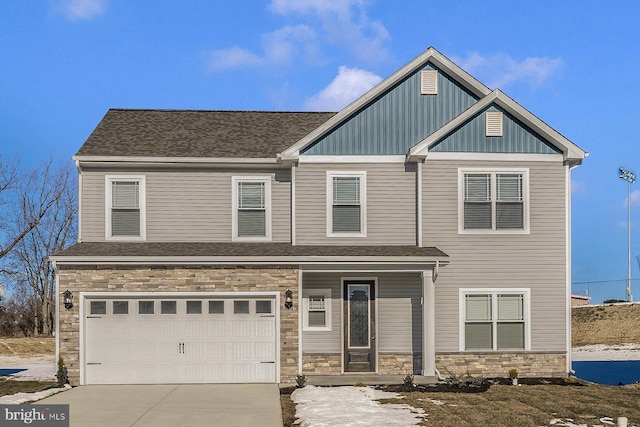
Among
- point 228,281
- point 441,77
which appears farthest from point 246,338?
point 441,77

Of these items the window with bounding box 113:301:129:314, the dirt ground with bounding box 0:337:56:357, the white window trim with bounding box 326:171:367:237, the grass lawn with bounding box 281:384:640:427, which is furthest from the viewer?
the dirt ground with bounding box 0:337:56:357

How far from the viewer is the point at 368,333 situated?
18266 millimetres

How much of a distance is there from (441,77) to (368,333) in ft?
23.9

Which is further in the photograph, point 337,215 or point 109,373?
point 337,215

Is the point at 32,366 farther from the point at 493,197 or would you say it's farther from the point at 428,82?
the point at 493,197

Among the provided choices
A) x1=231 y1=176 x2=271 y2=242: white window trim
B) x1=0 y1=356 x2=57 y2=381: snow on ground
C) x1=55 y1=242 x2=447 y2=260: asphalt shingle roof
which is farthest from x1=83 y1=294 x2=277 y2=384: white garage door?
x1=231 y1=176 x2=271 y2=242: white window trim

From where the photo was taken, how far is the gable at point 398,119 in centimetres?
1864

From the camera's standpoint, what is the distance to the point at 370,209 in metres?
18.6

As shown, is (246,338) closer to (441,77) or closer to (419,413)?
(419,413)

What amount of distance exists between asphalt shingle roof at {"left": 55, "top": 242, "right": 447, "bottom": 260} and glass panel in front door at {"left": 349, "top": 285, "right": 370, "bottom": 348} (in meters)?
1.20

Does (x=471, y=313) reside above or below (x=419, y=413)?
above

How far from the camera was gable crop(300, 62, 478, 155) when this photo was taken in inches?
734

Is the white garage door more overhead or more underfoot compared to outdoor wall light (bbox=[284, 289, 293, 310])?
more underfoot

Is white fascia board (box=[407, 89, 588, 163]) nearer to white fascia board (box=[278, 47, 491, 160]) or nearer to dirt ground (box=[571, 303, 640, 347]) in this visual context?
white fascia board (box=[278, 47, 491, 160])
